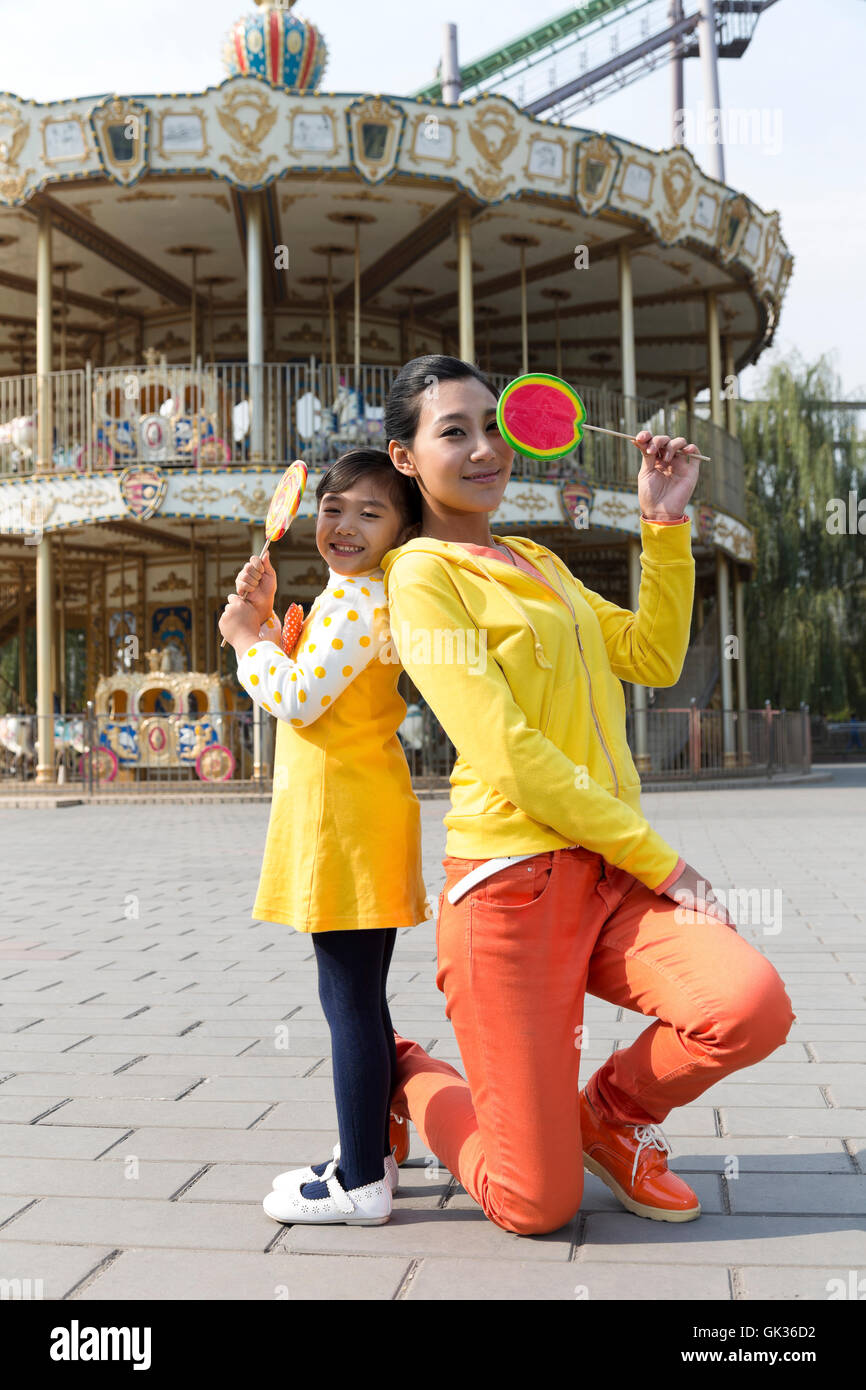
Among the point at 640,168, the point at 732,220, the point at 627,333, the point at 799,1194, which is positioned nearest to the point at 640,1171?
the point at 799,1194

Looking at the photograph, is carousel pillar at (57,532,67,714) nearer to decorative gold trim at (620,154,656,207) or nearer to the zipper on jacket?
decorative gold trim at (620,154,656,207)

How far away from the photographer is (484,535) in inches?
116

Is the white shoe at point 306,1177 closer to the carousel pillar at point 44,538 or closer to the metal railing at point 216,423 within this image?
the metal railing at point 216,423

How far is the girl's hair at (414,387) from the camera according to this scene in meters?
2.88

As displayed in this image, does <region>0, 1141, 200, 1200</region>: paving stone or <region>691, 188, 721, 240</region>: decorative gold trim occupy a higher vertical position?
<region>691, 188, 721, 240</region>: decorative gold trim

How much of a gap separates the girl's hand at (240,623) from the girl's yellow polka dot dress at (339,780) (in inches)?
1.6

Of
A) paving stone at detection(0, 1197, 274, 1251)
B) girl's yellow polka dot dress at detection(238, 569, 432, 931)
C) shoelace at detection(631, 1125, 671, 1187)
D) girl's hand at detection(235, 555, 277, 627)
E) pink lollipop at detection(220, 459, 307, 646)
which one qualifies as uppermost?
pink lollipop at detection(220, 459, 307, 646)

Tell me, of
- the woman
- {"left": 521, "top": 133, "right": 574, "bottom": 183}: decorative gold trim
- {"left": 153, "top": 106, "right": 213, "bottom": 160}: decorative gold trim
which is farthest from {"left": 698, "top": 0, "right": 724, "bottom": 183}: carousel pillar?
the woman

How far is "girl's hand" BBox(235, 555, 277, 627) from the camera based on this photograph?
2.93 meters

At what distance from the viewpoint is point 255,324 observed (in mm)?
17359

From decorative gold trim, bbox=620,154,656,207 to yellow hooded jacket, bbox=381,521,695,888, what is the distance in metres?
16.9
